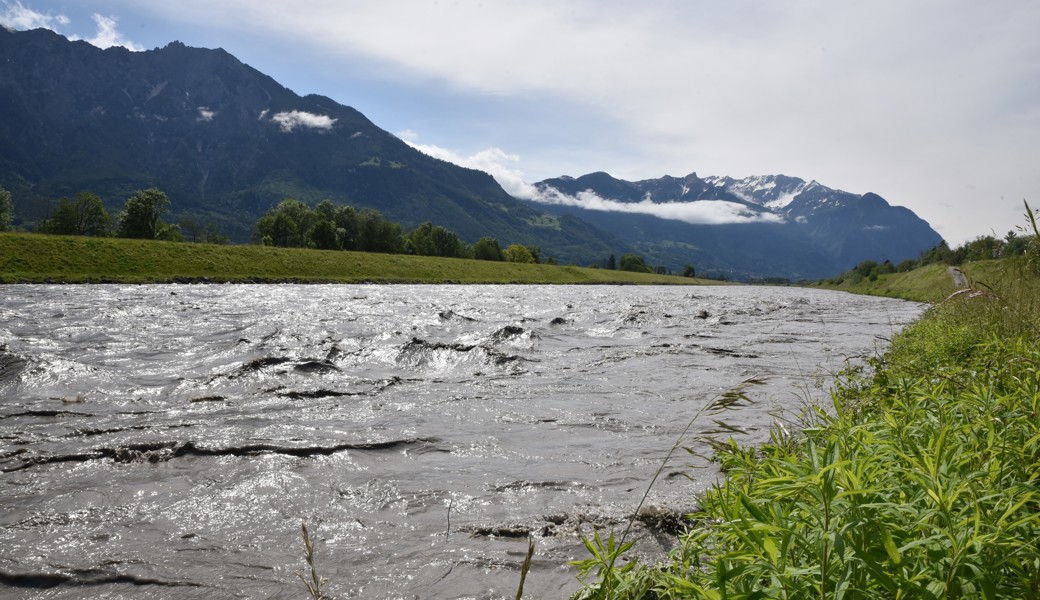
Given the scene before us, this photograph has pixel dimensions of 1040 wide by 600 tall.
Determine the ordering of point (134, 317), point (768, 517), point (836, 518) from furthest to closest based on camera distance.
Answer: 1. point (134, 317)
2. point (768, 517)
3. point (836, 518)

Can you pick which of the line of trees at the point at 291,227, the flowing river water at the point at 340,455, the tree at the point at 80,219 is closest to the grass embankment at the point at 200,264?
the flowing river water at the point at 340,455

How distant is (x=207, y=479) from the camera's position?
24.0ft

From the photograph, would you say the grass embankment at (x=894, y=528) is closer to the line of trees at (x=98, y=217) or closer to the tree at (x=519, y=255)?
the line of trees at (x=98, y=217)

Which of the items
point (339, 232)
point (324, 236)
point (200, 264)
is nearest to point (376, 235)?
point (339, 232)

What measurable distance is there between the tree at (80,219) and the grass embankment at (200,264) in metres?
48.0

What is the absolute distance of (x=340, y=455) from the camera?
331 inches

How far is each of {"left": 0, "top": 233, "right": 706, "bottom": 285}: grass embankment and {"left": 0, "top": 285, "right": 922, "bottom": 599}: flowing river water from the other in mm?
35120

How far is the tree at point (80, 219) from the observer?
301 feet

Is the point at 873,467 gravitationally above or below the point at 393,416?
above

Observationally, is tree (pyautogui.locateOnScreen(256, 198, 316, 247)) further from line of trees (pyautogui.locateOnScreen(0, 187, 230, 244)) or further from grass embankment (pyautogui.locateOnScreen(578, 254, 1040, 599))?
grass embankment (pyautogui.locateOnScreen(578, 254, 1040, 599))

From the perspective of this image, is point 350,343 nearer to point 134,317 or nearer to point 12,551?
point 134,317

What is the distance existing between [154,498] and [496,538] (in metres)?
4.38

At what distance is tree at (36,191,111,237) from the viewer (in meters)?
91.8

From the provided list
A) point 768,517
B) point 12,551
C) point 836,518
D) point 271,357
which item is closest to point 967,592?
point 836,518
